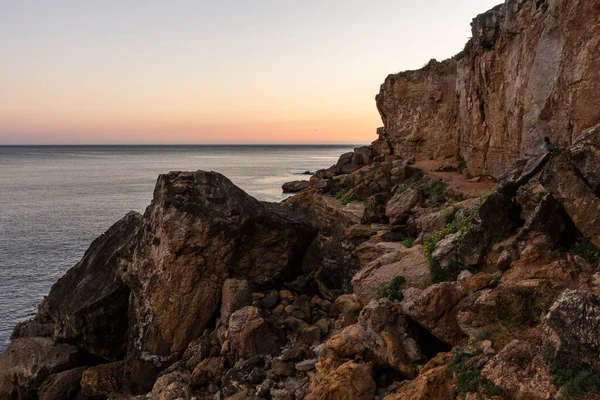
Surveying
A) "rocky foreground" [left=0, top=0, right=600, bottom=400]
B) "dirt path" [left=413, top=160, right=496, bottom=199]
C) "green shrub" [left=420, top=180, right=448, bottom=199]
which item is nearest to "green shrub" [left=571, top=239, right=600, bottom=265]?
"rocky foreground" [left=0, top=0, right=600, bottom=400]

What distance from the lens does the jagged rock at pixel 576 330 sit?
841 centimetres

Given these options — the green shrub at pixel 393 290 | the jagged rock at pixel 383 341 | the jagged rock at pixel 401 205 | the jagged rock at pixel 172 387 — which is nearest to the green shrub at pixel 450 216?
the green shrub at pixel 393 290

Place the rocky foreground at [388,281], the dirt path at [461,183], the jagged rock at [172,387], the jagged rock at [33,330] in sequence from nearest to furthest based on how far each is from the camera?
the rocky foreground at [388,281], the jagged rock at [172,387], the jagged rock at [33,330], the dirt path at [461,183]

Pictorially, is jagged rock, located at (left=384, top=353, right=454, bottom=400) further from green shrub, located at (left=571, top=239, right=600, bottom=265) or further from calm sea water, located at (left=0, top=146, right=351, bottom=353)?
calm sea water, located at (left=0, top=146, right=351, bottom=353)

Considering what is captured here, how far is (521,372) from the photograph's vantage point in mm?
9023

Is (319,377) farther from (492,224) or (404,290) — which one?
(492,224)

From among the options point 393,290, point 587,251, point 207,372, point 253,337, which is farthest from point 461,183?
point 207,372

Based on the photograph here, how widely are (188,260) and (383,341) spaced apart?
10.2 metres

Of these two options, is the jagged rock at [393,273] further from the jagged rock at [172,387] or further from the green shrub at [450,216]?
the jagged rock at [172,387]

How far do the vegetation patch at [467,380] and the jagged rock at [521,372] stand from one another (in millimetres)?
113

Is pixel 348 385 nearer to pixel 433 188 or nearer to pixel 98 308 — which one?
pixel 98 308

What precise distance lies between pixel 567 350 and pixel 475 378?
1815mm

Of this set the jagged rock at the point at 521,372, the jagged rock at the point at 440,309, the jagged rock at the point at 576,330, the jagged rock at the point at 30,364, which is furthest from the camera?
the jagged rock at the point at 30,364

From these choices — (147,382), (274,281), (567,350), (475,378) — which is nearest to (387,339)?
(475,378)
